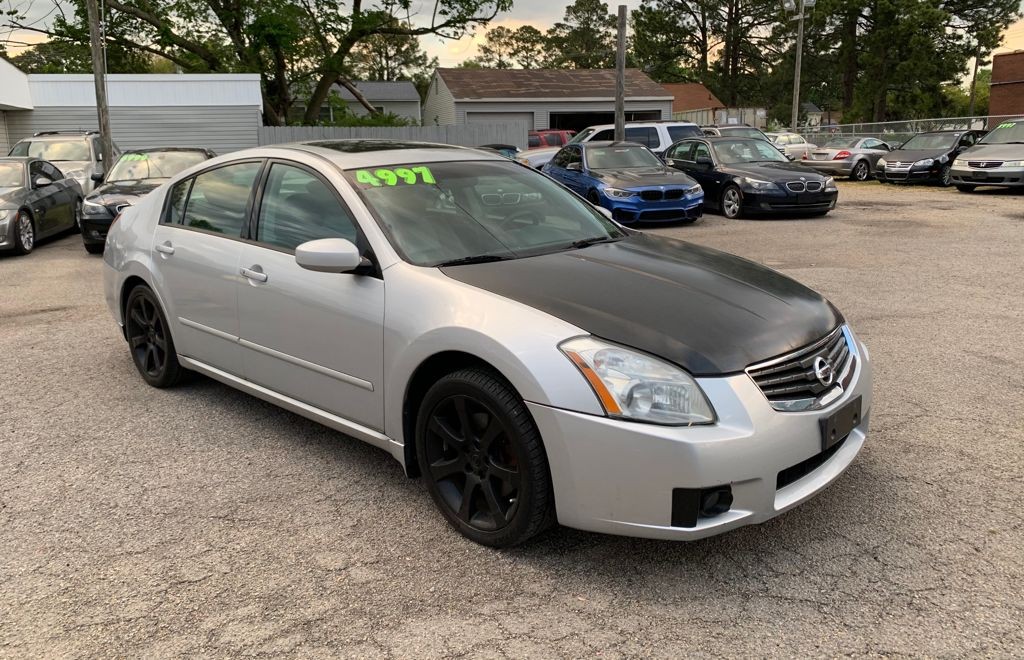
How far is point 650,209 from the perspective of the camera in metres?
13.3

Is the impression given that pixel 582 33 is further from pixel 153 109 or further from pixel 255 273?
pixel 255 273

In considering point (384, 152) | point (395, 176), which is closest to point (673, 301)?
point (395, 176)

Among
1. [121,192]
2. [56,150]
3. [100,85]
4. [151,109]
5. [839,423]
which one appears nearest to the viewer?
[839,423]

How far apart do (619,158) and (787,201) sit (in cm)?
302

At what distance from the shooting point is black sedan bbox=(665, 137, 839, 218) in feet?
46.8

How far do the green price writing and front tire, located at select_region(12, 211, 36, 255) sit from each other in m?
9.65

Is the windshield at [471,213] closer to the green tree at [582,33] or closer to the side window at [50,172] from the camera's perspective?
the side window at [50,172]

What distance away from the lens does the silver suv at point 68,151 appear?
1597 centimetres

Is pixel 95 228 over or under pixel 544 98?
under

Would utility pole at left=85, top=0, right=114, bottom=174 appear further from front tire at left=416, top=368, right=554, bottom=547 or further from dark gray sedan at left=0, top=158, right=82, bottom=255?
front tire at left=416, top=368, right=554, bottom=547

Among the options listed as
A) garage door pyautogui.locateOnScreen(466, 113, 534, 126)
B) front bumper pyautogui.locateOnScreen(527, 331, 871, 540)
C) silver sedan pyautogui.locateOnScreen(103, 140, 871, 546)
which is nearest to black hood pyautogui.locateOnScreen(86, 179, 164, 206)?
silver sedan pyautogui.locateOnScreen(103, 140, 871, 546)

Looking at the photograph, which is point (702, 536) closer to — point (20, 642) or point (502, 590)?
point (502, 590)

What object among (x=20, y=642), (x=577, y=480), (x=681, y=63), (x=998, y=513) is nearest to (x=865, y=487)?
(x=998, y=513)

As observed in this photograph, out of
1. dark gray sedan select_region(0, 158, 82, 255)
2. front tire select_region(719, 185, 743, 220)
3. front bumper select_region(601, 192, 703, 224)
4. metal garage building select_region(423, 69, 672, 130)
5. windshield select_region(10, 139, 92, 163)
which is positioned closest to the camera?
dark gray sedan select_region(0, 158, 82, 255)
